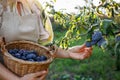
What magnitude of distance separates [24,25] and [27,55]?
0.82ft

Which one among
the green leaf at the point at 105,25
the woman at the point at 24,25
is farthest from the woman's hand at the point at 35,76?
the green leaf at the point at 105,25

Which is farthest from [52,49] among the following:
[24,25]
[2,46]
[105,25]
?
[105,25]

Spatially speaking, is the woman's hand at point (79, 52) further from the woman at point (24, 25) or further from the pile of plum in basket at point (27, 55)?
the pile of plum in basket at point (27, 55)

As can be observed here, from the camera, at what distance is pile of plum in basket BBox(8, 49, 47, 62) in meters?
1.90

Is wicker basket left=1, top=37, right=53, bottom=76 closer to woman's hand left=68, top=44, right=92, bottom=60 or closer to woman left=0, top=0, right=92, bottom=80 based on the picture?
woman left=0, top=0, right=92, bottom=80

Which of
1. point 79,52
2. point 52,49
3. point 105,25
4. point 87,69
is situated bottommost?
point 87,69

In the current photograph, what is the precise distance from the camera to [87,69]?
4.45 meters

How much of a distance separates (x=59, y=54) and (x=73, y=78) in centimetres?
197

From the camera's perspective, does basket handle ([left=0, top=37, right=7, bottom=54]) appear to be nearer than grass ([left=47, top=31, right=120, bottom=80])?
Yes

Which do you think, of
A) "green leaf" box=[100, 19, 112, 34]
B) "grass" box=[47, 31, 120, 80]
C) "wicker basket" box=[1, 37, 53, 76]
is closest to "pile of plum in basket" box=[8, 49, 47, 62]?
"wicker basket" box=[1, 37, 53, 76]

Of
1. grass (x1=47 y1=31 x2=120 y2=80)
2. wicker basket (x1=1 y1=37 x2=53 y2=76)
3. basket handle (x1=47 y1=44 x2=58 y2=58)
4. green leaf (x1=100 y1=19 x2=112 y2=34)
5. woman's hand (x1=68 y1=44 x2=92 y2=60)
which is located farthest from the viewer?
grass (x1=47 y1=31 x2=120 y2=80)

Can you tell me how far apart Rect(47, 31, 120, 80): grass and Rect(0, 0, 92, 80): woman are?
2.04m

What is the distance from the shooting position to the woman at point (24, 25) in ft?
6.32

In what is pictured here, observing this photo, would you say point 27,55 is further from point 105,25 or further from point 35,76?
point 105,25
